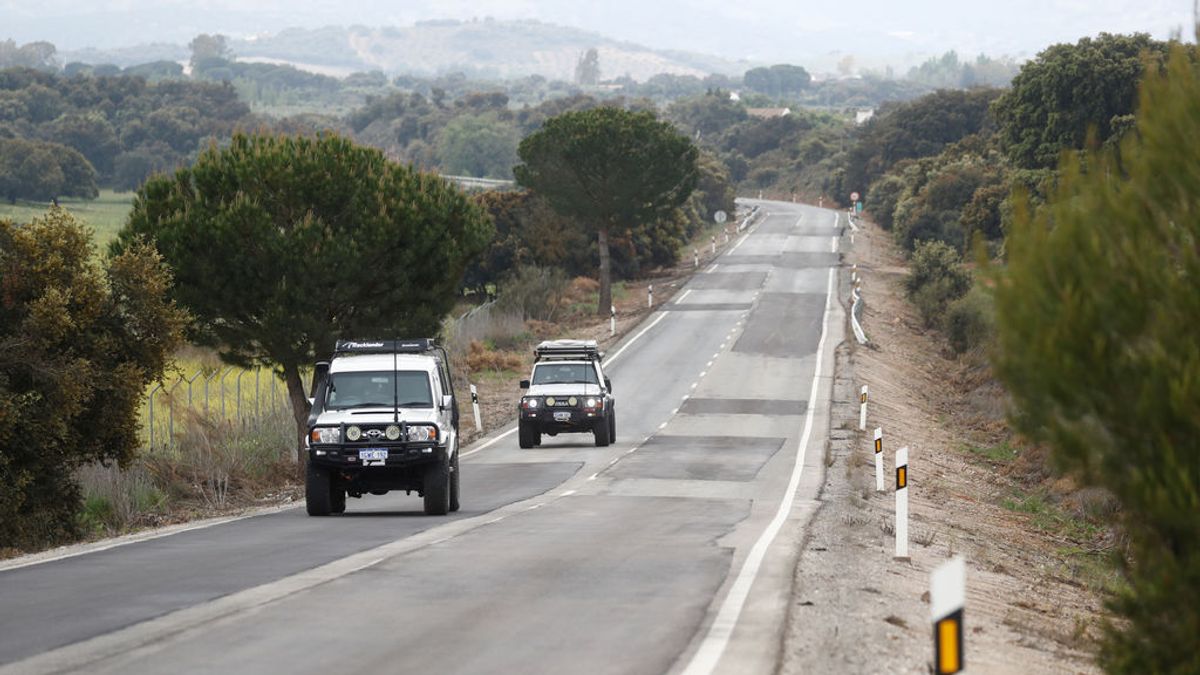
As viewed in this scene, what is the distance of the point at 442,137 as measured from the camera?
194m

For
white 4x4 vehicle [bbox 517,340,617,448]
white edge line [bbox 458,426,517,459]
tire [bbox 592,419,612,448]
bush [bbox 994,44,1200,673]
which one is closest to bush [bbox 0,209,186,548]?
white edge line [bbox 458,426,517,459]

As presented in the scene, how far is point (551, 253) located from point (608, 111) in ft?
34.3

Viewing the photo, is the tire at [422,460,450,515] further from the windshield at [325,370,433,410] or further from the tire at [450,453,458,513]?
the windshield at [325,370,433,410]

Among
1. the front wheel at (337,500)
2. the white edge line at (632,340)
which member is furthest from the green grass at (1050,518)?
the white edge line at (632,340)

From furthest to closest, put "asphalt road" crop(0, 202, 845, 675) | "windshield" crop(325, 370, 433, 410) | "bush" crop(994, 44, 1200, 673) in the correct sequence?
"windshield" crop(325, 370, 433, 410)
"asphalt road" crop(0, 202, 845, 675)
"bush" crop(994, 44, 1200, 673)

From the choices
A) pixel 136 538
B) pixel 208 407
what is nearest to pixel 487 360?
pixel 208 407

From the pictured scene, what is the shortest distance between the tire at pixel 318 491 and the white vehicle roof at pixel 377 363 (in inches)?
58.4

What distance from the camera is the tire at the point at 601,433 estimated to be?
113 ft

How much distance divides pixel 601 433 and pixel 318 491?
44.1 feet

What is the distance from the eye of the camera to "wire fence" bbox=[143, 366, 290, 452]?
97.8 feet

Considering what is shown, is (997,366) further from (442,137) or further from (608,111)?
(442,137)

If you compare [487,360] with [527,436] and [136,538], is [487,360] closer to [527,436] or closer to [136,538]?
[527,436]

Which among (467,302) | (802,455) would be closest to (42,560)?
(802,455)

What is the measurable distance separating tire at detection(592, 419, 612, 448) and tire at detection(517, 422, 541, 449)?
1416 millimetres
